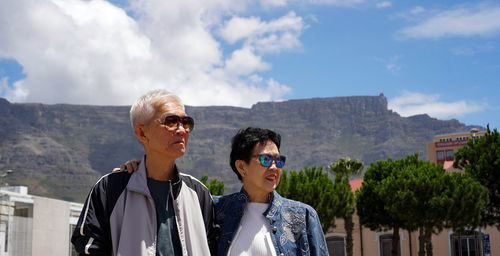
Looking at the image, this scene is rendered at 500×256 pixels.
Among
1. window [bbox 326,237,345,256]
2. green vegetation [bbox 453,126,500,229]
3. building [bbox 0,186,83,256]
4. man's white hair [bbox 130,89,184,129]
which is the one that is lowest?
window [bbox 326,237,345,256]

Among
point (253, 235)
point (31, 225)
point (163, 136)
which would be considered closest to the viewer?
point (163, 136)

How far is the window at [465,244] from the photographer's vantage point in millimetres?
40888

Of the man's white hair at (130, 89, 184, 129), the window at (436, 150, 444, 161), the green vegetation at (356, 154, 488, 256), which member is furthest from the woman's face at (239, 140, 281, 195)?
the window at (436, 150, 444, 161)

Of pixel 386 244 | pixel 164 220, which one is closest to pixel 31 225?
pixel 386 244

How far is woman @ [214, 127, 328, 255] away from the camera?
4.03 m

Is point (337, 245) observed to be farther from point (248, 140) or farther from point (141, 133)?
point (141, 133)

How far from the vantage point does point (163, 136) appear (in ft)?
11.4

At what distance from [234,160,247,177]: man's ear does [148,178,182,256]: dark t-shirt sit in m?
0.89

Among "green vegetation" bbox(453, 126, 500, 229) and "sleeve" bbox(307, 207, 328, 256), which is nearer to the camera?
"sleeve" bbox(307, 207, 328, 256)

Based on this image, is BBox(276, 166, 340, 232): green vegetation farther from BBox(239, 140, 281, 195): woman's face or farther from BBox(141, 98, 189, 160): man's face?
BBox(141, 98, 189, 160): man's face

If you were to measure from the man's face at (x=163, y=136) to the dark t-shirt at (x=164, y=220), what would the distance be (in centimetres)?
19

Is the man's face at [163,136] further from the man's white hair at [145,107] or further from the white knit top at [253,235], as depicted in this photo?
the white knit top at [253,235]

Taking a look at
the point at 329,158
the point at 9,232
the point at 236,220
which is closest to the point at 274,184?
the point at 236,220

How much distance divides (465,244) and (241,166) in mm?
41267
